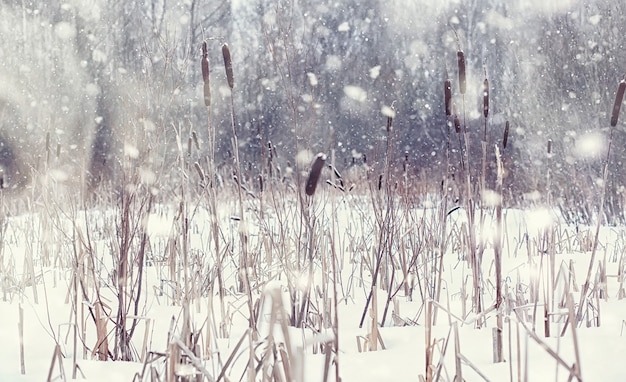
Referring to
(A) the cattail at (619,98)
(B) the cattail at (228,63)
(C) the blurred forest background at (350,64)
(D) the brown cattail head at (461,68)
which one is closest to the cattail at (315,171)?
(B) the cattail at (228,63)

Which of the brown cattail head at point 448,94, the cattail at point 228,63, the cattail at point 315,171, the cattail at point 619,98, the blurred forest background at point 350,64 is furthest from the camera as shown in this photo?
the blurred forest background at point 350,64

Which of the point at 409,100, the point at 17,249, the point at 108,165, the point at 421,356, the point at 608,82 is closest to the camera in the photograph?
the point at 421,356

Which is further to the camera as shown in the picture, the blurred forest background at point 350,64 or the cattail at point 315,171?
the blurred forest background at point 350,64

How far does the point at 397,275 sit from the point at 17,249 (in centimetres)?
365

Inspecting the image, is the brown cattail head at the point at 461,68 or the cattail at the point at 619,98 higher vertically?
the brown cattail head at the point at 461,68

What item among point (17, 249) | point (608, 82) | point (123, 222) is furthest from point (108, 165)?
point (123, 222)

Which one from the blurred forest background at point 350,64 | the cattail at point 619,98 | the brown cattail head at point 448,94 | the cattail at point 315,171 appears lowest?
Answer: the cattail at point 315,171

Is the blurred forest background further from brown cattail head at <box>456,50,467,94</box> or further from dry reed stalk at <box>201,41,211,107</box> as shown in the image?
dry reed stalk at <box>201,41,211,107</box>

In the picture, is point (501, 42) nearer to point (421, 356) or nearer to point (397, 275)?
point (397, 275)

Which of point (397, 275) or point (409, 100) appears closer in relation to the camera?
point (397, 275)

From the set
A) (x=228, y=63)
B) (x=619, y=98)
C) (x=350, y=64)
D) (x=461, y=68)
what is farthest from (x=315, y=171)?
(x=350, y=64)

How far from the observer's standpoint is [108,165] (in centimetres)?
1476

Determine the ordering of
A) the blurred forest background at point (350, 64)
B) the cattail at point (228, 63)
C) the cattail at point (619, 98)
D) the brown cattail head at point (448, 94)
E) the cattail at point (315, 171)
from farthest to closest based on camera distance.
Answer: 1. the blurred forest background at point (350, 64)
2. the brown cattail head at point (448, 94)
3. the cattail at point (619, 98)
4. the cattail at point (228, 63)
5. the cattail at point (315, 171)

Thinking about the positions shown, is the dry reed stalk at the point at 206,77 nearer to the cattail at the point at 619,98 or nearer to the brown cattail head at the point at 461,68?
the brown cattail head at the point at 461,68
